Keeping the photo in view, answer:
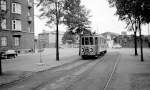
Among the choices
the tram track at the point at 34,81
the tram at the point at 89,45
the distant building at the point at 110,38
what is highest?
the distant building at the point at 110,38

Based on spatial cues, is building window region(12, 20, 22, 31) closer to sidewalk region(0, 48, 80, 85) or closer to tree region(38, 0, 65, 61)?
sidewalk region(0, 48, 80, 85)

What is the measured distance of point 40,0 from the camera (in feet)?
79.9

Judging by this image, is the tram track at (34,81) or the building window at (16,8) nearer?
the tram track at (34,81)

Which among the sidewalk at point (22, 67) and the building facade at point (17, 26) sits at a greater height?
the building facade at point (17, 26)

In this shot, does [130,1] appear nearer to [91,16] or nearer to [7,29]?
[91,16]

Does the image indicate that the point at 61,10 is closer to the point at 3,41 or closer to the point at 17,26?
the point at 3,41

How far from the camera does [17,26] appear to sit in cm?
4081

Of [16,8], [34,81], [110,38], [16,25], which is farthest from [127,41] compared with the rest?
[34,81]

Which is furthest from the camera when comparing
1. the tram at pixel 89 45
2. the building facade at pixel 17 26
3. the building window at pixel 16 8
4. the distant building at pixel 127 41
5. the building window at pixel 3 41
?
the distant building at pixel 127 41

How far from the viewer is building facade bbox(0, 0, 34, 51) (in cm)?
3738

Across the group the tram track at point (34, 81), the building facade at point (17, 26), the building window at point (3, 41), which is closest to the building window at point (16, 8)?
the building facade at point (17, 26)

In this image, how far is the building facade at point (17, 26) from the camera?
123 ft

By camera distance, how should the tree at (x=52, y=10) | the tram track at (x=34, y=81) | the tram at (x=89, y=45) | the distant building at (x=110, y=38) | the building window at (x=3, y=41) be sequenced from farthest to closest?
the distant building at (x=110, y=38)
the building window at (x=3, y=41)
the tram at (x=89, y=45)
the tree at (x=52, y=10)
the tram track at (x=34, y=81)

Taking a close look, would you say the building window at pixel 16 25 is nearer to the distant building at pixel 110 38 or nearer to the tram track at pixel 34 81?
the tram track at pixel 34 81
